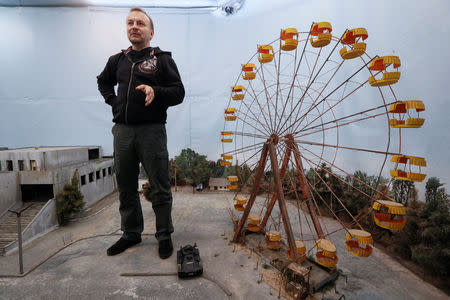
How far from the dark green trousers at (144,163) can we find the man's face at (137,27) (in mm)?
1034

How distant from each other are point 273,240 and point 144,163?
90.3 inches

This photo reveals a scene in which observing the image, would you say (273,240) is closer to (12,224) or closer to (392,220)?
(392,220)

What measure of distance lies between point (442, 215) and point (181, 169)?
7.64 m

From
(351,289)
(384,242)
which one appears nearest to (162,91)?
(351,289)

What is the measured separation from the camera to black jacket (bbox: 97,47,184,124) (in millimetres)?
2678

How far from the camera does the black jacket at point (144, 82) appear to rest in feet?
8.79

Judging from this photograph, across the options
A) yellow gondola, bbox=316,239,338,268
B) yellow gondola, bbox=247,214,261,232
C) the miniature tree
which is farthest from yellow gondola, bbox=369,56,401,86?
the miniature tree

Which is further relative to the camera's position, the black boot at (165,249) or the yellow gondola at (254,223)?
the yellow gondola at (254,223)

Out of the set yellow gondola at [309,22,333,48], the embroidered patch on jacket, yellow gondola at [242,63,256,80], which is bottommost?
the embroidered patch on jacket

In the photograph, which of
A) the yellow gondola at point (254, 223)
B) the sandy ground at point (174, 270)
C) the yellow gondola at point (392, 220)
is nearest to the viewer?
the sandy ground at point (174, 270)

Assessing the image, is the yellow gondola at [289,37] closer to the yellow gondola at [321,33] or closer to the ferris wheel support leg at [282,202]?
the yellow gondola at [321,33]

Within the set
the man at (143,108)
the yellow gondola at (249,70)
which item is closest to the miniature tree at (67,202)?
the man at (143,108)

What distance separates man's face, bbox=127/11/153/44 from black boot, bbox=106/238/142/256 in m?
2.60

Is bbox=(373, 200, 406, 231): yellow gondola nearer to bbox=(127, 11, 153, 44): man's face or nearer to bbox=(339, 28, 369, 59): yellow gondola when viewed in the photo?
bbox=(339, 28, 369, 59): yellow gondola
